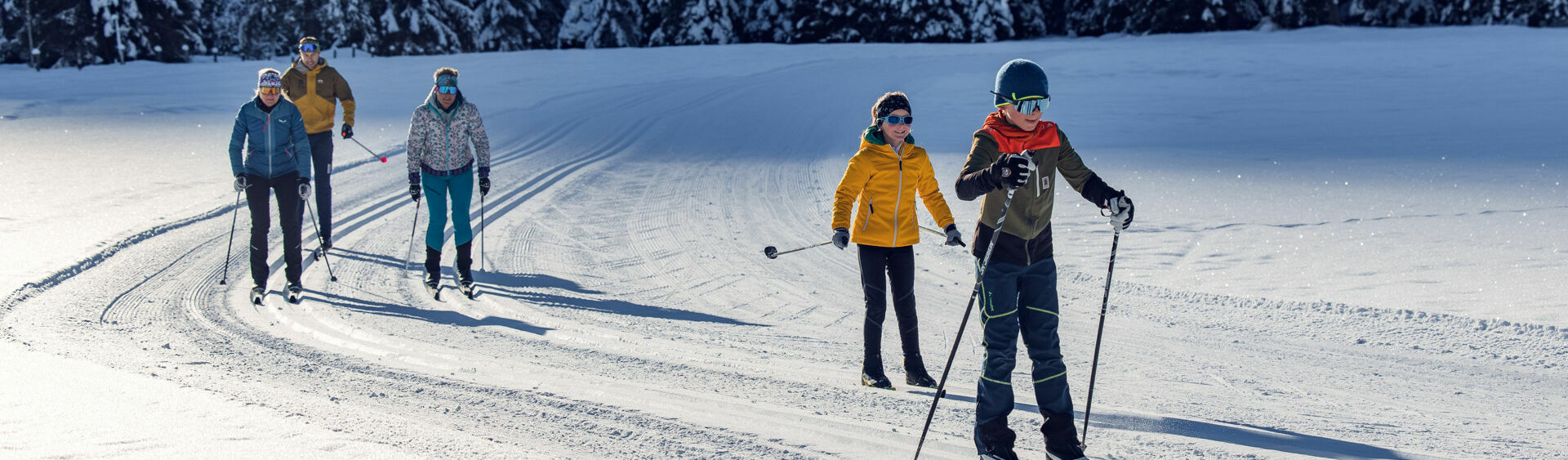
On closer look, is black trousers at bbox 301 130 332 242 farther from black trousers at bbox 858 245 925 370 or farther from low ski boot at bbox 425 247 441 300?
black trousers at bbox 858 245 925 370

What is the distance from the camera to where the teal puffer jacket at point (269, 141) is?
7238mm

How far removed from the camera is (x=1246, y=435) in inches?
186

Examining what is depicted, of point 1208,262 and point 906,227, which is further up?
point 906,227

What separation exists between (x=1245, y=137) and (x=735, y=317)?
1083 centimetres

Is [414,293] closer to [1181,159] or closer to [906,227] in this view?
[906,227]

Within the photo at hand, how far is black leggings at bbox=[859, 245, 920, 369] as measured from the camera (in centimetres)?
519

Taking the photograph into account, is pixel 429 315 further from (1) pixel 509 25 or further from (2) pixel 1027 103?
(1) pixel 509 25

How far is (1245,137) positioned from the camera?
1533 cm

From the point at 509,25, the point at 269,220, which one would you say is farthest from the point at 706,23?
the point at 269,220

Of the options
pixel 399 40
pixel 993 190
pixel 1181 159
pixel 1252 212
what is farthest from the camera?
pixel 399 40

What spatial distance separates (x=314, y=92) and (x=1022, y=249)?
6.90 m

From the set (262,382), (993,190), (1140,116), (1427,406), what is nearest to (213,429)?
(262,382)

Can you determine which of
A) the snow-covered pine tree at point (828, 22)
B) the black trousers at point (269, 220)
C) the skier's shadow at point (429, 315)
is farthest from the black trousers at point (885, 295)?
the snow-covered pine tree at point (828, 22)

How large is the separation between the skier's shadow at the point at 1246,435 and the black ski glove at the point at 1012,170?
1.54 m
